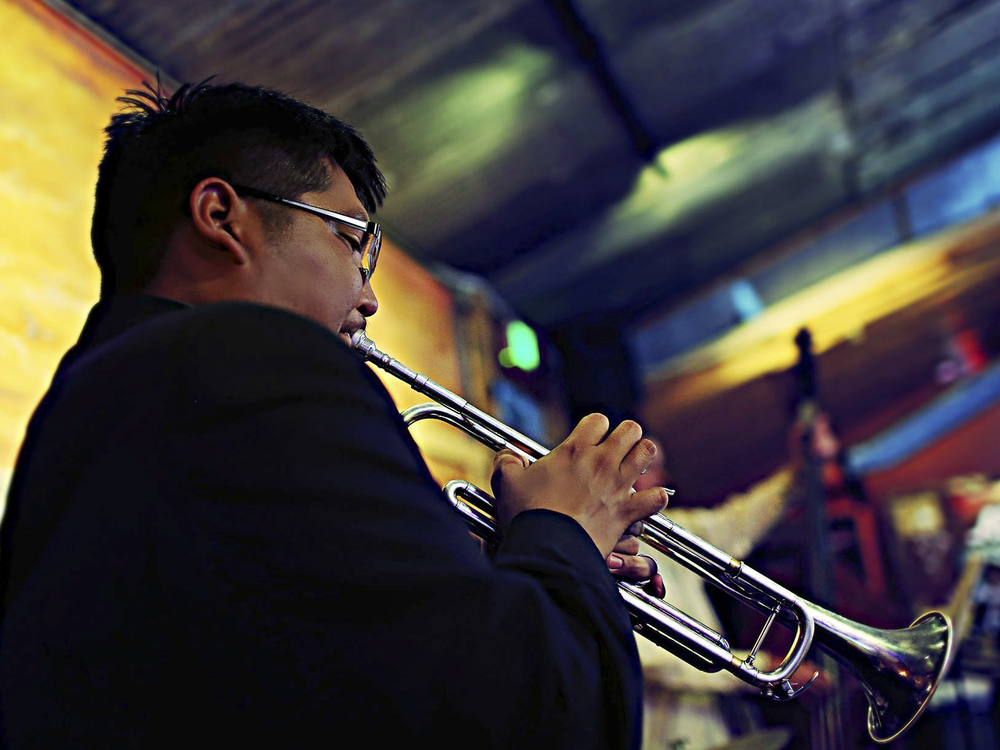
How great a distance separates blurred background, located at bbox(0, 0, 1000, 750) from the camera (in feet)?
7.29

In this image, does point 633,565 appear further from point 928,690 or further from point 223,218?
point 223,218

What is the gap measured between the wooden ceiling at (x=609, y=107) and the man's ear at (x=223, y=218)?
1.41 m

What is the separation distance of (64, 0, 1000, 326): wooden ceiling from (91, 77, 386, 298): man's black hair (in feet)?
3.90

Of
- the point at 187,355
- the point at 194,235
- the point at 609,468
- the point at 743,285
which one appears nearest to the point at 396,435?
the point at 187,355

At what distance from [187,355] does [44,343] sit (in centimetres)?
141

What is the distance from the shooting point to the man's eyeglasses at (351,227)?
44.2 inches

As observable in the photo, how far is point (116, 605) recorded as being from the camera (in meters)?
0.74

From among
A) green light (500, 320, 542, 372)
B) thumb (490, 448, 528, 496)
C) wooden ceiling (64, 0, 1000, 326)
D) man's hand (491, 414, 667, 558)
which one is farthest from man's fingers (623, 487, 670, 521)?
green light (500, 320, 542, 372)

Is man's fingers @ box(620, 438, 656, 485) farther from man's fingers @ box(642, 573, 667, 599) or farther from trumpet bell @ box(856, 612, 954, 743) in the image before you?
trumpet bell @ box(856, 612, 954, 743)

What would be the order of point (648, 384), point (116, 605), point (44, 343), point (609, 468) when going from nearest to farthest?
point (116, 605), point (609, 468), point (44, 343), point (648, 384)


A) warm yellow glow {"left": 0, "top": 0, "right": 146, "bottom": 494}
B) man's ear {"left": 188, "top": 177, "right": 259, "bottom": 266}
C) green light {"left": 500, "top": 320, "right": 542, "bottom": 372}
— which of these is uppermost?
green light {"left": 500, "top": 320, "right": 542, "bottom": 372}

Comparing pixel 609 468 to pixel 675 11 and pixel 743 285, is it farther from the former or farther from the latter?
pixel 743 285

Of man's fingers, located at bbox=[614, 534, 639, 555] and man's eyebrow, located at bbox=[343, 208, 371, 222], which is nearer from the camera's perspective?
man's eyebrow, located at bbox=[343, 208, 371, 222]

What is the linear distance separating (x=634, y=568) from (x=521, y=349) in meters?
2.79
